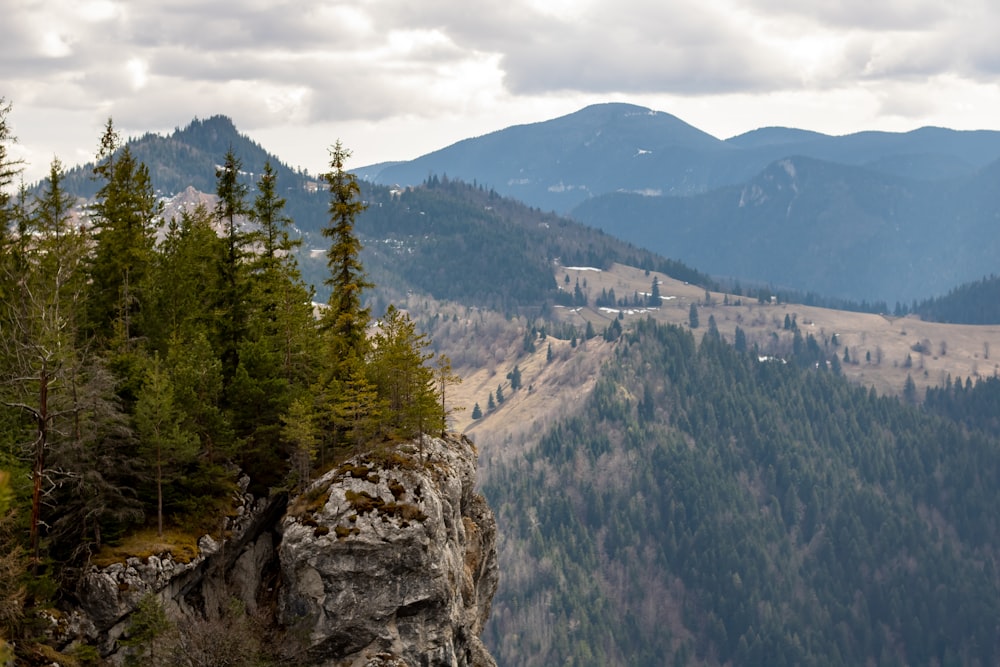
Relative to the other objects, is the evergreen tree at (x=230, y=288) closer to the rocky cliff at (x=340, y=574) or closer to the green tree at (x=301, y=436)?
the green tree at (x=301, y=436)

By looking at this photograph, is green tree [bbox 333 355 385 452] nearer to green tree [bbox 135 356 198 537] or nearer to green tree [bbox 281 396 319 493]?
green tree [bbox 281 396 319 493]

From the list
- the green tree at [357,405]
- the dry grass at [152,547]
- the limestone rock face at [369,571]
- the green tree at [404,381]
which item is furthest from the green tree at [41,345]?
the green tree at [404,381]

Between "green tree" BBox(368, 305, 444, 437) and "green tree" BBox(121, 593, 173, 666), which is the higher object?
"green tree" BBox(368, 305, 444, 437)

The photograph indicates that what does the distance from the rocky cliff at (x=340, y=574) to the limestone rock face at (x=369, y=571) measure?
5 centimetres

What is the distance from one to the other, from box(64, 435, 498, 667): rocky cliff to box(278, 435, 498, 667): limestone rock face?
0.15ft

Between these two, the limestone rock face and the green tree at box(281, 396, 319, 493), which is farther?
the green tree at box(281, 396, 319, 493)

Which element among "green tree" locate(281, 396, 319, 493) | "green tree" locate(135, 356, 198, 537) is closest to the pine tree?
"green tree" locate(281, 396, 319, 493)

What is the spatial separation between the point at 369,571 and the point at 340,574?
1.31m

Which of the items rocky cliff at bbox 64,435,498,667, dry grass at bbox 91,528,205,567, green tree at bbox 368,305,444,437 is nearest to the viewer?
dry grass at bbox 91,528,205,567

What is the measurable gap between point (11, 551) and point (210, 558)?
374 inches

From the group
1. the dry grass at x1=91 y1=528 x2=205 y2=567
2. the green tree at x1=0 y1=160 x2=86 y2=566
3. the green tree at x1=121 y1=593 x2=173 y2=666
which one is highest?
the green tree at x1=0 y1=160 x2=86 y2=566

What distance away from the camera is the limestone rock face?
50.5 m

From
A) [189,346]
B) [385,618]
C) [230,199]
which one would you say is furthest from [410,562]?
[230,199]

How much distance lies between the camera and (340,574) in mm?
50656
